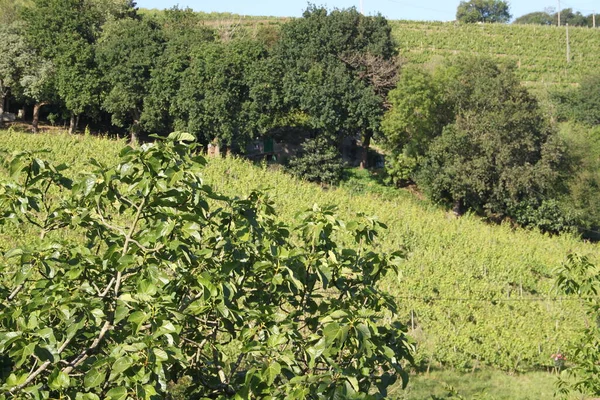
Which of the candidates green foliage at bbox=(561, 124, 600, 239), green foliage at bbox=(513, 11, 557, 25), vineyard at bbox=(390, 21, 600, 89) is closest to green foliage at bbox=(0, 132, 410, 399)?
green foliage at bbox=(561, 124, 600, 239)

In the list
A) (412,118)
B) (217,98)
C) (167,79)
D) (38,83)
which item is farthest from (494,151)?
(38,83)

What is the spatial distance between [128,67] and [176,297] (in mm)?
28816

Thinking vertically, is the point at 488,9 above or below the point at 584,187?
above

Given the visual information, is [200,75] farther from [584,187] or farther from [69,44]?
[584,187]

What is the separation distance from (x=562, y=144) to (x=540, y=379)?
16925 millimetres

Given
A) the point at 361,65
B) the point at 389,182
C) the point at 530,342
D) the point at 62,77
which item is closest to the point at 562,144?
the point at 389,182

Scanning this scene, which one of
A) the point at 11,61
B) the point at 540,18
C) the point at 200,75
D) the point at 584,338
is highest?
the point at 540,18

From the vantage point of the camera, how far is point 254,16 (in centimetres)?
5625

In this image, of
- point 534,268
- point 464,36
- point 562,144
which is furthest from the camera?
point 464,36

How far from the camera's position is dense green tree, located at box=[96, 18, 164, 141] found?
32156mm

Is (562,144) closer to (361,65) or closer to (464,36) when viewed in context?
(361,65)

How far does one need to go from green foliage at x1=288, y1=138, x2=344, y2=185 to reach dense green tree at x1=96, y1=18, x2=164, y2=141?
7801 millimetres

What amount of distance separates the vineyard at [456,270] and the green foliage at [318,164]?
1567mm

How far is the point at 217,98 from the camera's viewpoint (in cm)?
3117
